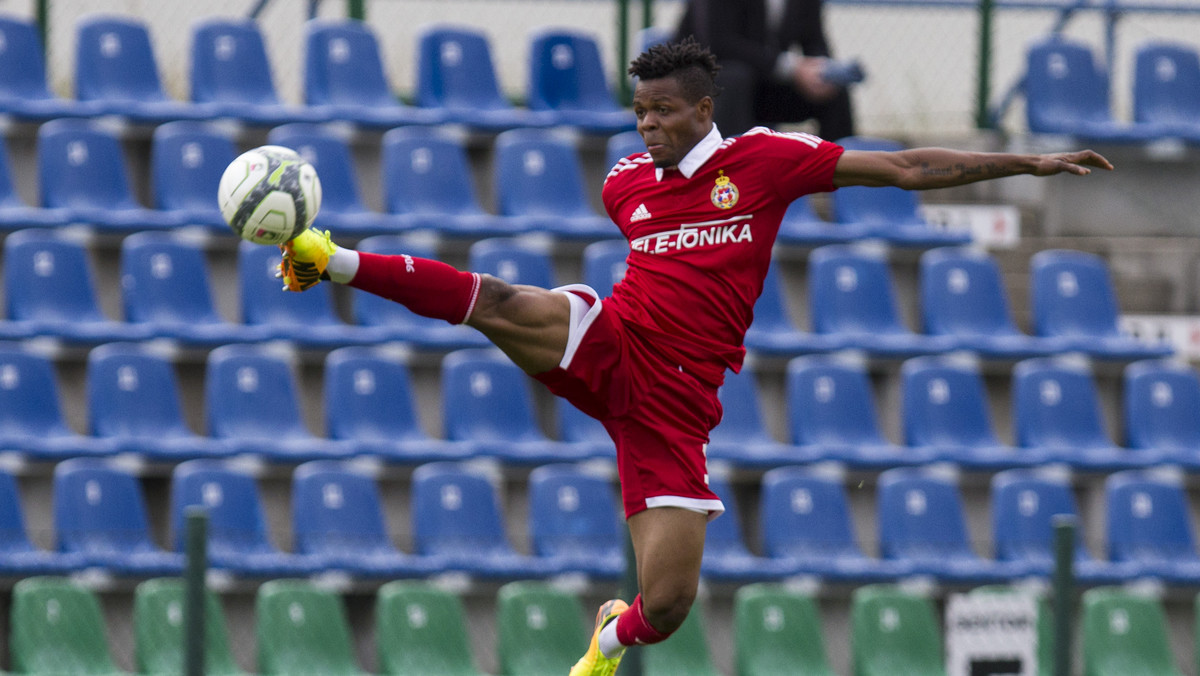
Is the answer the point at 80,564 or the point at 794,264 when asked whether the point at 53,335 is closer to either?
the point at 80,564

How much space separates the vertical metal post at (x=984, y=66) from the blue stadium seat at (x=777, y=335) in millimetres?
2371

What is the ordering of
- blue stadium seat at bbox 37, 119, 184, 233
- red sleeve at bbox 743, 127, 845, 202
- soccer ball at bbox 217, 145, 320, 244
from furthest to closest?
blue stadium seat at bbox 37, 119, 184, 233 < red sleeve at bbox 743, 127, 845, 202 < soccer ball at bbox 217, 145, 320, 244

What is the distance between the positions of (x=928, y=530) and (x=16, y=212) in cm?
505

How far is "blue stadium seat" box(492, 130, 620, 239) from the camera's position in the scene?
10.0 m

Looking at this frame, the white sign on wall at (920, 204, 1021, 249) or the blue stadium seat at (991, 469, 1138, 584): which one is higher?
the white sign on wall at (920, 204, 1021, 249)

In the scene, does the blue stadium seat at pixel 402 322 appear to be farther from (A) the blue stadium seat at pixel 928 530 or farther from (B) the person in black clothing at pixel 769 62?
(A) the blue stadium seat at pixel 928 530

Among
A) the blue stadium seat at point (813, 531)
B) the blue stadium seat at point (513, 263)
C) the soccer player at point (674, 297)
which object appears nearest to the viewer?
the soccer player at point (674, 297)

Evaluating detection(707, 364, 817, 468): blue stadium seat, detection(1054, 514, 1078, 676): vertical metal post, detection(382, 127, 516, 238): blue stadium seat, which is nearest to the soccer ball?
detection(1054, 514, 1078, 676): vertical metal post

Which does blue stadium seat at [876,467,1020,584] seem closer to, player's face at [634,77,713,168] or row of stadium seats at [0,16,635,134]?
row of stadium seats at [0,16,635,134]

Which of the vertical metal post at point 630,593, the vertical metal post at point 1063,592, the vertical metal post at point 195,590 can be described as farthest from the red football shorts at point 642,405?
the vertical metal post at point 1063,592

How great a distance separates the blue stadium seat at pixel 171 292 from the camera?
9125mm

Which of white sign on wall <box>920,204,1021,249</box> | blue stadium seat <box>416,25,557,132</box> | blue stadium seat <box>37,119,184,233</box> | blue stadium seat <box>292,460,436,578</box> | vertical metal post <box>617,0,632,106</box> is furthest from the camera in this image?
vertical metal post <box>617,0,632,106</box>

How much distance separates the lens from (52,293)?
9.14 metres

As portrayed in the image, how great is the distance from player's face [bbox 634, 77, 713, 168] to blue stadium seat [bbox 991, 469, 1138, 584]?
4.37 meters
